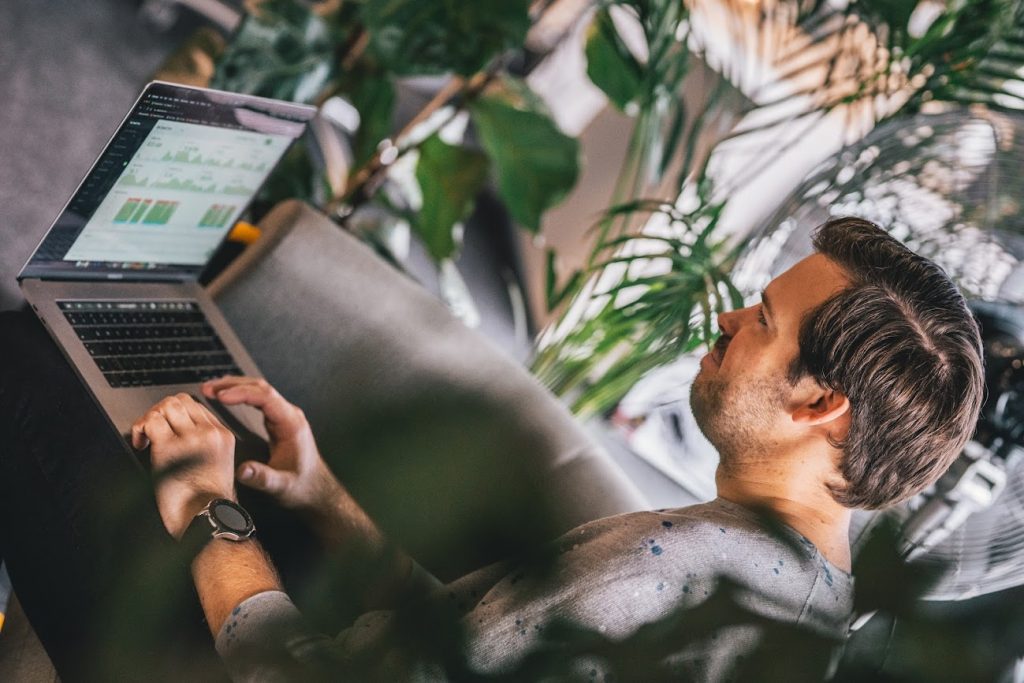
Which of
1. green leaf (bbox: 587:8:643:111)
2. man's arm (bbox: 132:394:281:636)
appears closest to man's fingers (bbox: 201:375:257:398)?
man's arm (bbox: 132:394:281:636)

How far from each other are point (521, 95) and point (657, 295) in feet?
1.69

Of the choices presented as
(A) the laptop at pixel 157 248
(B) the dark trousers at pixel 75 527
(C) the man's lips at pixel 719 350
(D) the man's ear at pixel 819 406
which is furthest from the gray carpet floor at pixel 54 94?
(D) the man's ear at pixel 819 406

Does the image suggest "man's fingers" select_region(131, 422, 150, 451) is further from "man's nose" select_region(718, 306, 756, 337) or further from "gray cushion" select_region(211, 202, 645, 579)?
"man's nose" select_region(718, 306, 756, 337)

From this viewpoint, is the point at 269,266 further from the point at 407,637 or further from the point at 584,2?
the point at 584,2

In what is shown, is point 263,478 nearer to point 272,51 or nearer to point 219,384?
point 219,384

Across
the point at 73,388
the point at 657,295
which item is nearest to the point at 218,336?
the point at 73,388

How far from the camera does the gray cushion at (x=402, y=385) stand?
1379 millimetres

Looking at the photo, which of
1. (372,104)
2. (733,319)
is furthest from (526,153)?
(733,319)

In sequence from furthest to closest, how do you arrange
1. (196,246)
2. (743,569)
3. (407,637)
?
(196,246) < (743,569) < (407,637)

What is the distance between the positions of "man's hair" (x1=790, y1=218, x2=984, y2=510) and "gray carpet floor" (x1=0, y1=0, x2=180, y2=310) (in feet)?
4.53

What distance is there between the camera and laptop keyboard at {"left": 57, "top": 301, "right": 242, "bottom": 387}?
44.1 inches

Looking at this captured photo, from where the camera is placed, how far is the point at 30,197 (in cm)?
177

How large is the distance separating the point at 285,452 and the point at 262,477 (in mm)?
70

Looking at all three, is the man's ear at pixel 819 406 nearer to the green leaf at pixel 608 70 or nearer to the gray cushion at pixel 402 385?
the gray cushion at pixel 402 385
